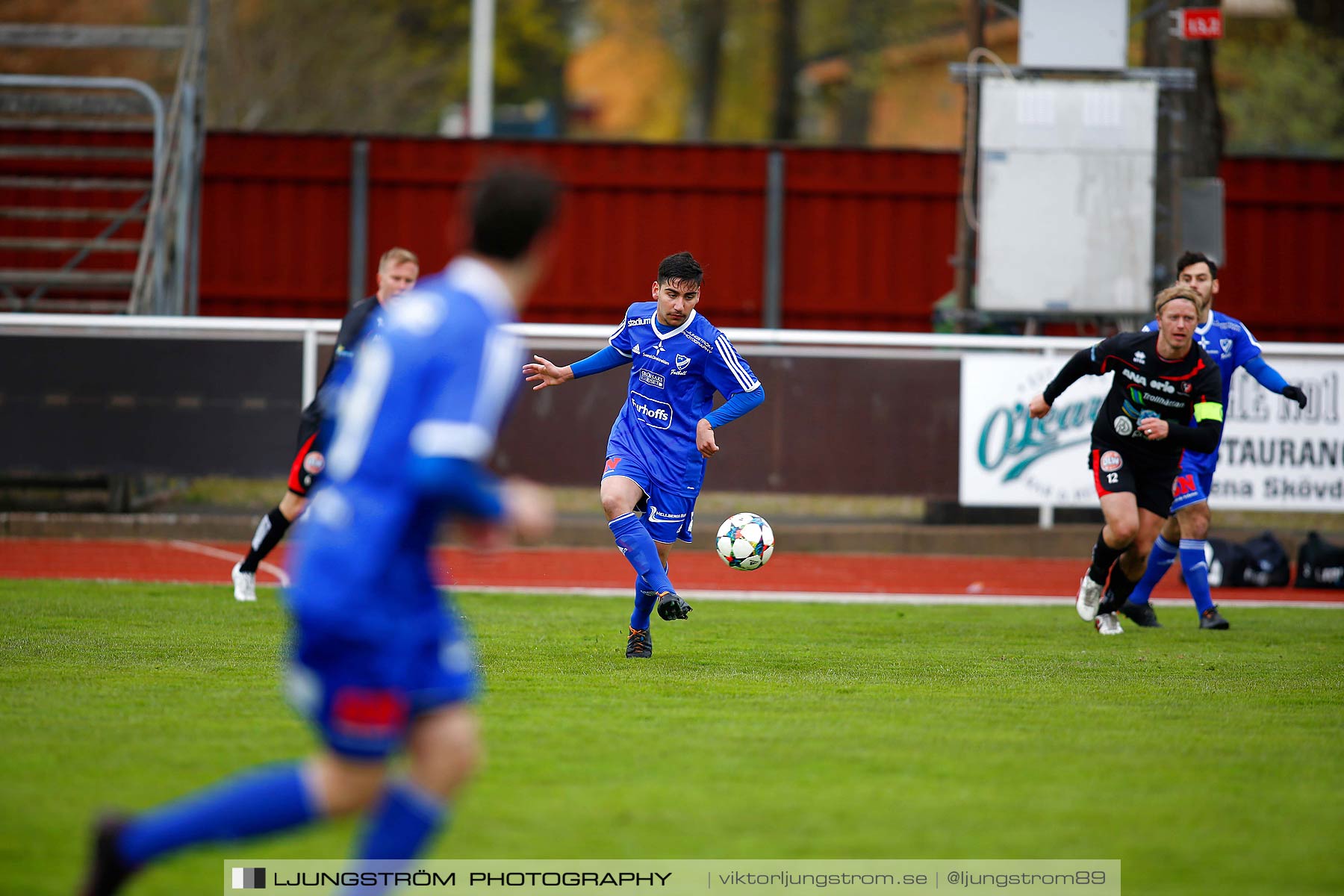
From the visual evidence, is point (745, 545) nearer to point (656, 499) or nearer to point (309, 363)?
point (656, 499)

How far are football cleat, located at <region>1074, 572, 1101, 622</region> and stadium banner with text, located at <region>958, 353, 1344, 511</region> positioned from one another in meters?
4.65

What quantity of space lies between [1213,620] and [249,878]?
755 cm

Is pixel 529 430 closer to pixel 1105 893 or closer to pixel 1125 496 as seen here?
pixel 1125 496

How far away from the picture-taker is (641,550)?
26.7 feet

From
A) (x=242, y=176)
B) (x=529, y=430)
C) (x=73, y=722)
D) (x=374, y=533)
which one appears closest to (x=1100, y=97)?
(x=529, y=430)

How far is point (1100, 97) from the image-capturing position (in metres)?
15.4

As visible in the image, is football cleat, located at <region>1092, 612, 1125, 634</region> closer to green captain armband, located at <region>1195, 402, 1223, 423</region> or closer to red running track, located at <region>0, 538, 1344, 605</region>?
green captain armband, located at <region>1195, 402, 1223, 423</region>

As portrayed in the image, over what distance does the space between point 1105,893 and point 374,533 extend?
2.35 meters

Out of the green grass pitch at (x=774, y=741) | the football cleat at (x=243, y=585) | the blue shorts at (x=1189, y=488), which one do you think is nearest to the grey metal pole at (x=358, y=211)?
A: the football cleat at (x=243, y=585)

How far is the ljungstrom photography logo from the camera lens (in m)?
4.32

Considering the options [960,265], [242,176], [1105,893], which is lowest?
[1105,893]

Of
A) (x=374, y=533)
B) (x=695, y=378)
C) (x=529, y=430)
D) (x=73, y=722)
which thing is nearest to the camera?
(x=374, y=533)

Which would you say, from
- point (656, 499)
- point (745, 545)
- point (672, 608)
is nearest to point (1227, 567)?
point (745, 545)

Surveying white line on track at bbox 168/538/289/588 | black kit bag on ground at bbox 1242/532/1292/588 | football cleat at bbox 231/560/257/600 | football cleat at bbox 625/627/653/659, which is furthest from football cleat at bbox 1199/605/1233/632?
white line on track at bbox 168/538/289/588
